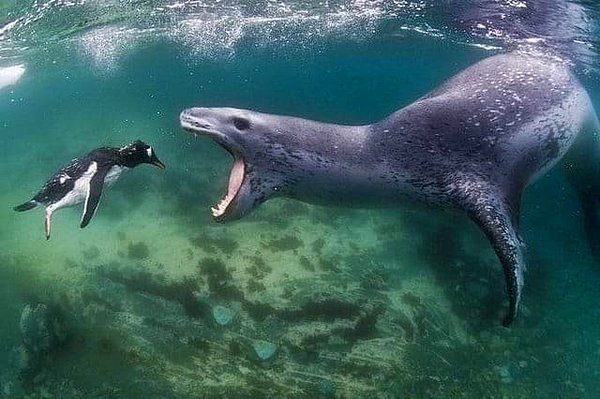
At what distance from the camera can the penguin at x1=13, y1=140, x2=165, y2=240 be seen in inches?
A: 196

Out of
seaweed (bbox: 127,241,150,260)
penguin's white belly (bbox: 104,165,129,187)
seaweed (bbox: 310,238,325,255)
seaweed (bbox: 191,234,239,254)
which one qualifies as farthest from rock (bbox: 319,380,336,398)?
seaweed (bbox: 127,241,150,260)

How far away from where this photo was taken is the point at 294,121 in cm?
428

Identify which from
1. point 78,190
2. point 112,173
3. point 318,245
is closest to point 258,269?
point 318,245

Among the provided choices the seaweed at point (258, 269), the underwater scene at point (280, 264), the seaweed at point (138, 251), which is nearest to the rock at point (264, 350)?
the underwater scene at point (280, 264)

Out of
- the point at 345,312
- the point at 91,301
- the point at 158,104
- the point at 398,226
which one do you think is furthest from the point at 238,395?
the point at 158,104

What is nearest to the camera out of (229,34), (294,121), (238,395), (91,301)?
(294,121)

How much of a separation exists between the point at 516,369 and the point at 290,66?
18.9 m

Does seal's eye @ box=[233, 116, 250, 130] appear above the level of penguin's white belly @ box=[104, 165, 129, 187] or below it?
above

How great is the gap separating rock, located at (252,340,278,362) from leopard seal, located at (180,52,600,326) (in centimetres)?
224

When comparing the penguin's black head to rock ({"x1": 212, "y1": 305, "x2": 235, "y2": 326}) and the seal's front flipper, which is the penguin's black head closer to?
rock ({"x1": 212, "y1": 305, "x2": 235, "y2": 326})

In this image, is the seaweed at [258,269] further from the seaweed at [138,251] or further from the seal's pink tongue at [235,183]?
the seal's pink tongue at [235,183]

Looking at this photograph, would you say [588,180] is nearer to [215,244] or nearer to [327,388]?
[327,388]

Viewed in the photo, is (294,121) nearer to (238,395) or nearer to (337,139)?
(337,139)

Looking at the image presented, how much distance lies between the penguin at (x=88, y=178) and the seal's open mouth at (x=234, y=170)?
123 centimetres
